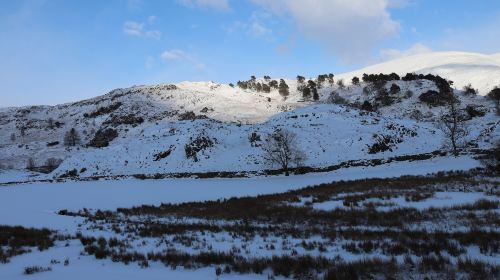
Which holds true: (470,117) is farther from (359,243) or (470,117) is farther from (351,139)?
(359,243)

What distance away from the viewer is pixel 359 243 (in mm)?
11719

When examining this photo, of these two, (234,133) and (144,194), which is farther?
(234,133)

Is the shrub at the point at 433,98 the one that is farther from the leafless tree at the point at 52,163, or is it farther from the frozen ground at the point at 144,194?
the leafless tree at the point at 52,163

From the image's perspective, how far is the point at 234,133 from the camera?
227 ft

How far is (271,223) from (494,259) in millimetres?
11019

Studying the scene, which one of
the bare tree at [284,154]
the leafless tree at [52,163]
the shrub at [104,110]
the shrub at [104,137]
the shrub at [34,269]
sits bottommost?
the shrub at [34,269]

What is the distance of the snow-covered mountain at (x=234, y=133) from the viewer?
5950 centimetres

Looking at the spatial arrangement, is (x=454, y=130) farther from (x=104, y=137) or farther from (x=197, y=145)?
(x=104, y=137)

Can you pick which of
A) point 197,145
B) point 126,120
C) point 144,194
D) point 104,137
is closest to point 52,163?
point 104,137

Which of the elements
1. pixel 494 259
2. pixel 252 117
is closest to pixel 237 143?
pixel 252 117

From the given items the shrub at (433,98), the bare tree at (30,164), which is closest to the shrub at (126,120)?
the bare tree at (30,164)

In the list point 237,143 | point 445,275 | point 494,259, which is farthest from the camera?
point 237,143

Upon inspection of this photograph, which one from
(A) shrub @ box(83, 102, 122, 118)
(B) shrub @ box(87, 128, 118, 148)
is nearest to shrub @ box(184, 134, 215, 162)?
(B) shrub @ box(87, 128, 118, 148)

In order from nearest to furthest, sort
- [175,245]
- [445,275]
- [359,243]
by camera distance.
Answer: [445,275]
[359,243]
[175,245]
